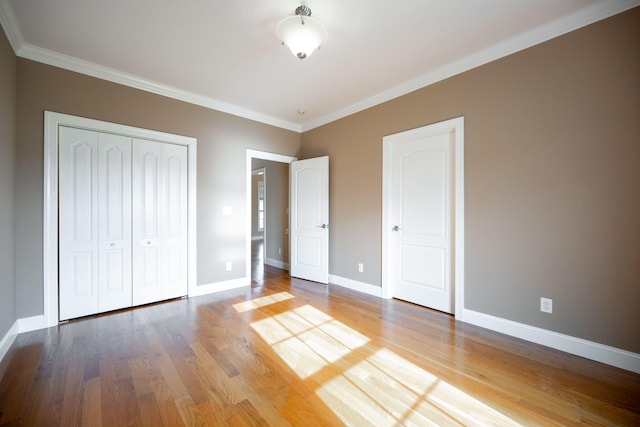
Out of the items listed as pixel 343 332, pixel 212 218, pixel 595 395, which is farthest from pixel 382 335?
pixel 212 218

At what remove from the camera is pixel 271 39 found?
248 centimetres

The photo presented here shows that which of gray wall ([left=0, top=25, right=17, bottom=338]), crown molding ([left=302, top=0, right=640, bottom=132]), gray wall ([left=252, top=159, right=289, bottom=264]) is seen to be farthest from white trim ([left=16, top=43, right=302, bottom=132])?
crown molding ([left=302, top=0, right=640, bottom=132])

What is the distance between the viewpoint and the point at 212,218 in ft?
12.7

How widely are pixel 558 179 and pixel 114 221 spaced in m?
4.56

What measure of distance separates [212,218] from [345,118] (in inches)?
100

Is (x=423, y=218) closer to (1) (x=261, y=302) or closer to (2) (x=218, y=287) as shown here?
(1) (x=261, y=302)

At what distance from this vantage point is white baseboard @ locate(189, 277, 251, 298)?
12.1ft

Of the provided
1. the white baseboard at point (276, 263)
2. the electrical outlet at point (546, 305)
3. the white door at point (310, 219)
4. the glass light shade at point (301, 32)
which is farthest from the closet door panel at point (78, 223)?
the electrical outlet at point (546, 305)

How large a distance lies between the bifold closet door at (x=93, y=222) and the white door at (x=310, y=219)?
8.00 feet

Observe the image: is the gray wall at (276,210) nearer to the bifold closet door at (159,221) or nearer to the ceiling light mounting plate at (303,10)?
the bifold closet door at (159,221)

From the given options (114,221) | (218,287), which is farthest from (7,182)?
(218,287)

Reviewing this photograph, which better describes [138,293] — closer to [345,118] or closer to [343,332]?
[343,332]

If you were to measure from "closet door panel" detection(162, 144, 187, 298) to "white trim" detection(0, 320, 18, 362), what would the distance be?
1.29 metres

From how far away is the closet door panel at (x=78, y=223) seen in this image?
2811 mm
